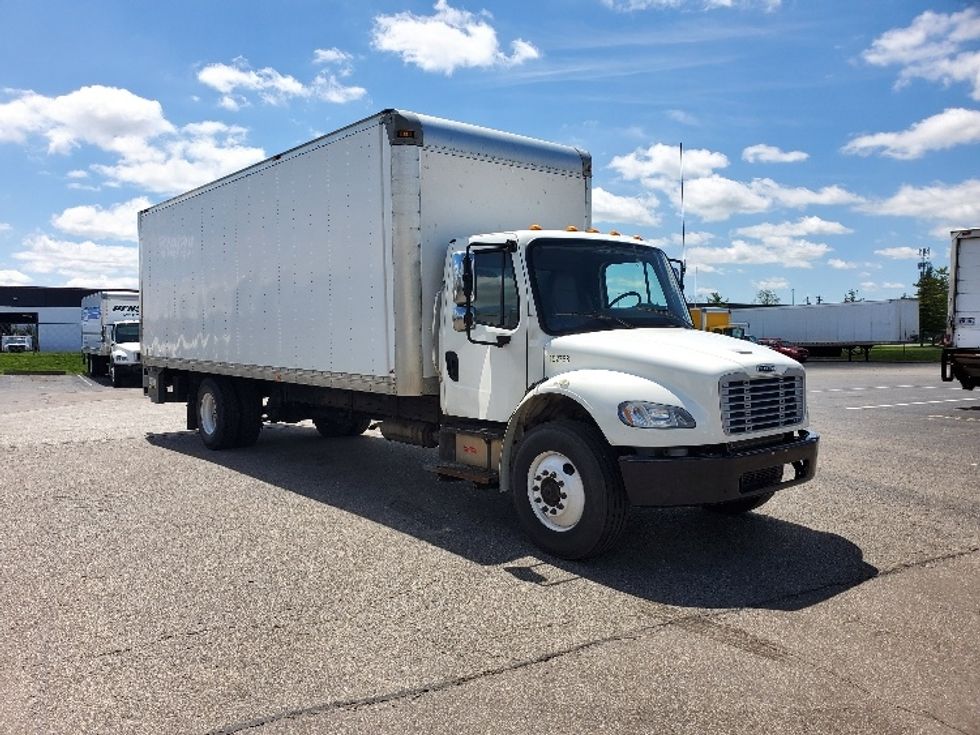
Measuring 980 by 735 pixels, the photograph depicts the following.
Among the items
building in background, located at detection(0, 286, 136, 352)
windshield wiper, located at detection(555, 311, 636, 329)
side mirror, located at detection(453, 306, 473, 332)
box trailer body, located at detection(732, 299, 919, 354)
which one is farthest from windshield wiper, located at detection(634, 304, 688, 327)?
building in background, located at detection(0, 286, 136, 352)

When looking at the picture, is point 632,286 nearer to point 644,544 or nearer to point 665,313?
point 665,313

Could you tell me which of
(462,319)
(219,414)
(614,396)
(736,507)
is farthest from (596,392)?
(219,414)

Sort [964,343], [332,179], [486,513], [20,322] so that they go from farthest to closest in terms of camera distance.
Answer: [20,322] → [964,343] → [332,179] → [486,513]

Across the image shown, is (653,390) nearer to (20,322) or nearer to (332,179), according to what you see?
(332,179)

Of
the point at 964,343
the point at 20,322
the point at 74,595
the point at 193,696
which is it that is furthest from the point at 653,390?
the point at 20,322

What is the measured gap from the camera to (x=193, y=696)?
12.1 ft

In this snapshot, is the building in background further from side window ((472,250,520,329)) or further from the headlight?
the headlight

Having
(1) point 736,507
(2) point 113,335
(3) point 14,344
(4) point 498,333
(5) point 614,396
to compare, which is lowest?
(1) point 736,507

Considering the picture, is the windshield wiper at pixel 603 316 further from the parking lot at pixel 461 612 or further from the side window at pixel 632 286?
the parking lot at pixel 461 612

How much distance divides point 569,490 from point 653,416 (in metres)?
0.84

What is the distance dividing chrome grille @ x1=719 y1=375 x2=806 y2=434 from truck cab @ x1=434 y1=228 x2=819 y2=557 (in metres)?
0.01

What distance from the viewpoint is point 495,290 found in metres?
6.61

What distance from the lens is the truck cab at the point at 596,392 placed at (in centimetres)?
545

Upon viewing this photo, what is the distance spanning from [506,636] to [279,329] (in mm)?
5790
